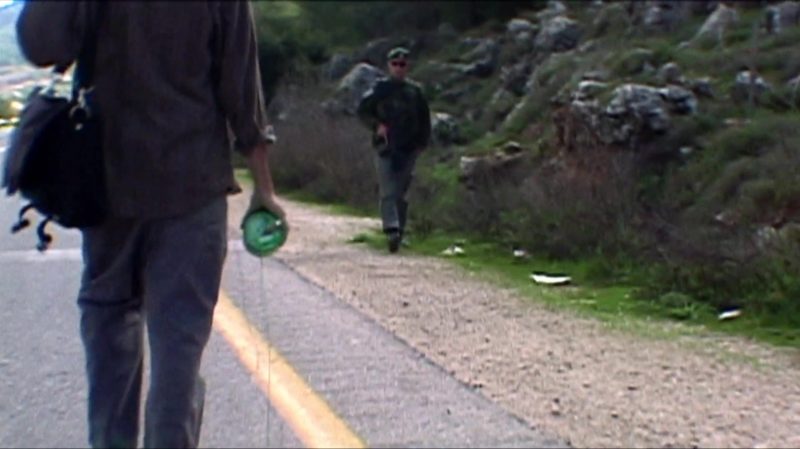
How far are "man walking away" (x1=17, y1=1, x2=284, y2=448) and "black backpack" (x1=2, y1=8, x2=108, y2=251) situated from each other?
0.14 ft

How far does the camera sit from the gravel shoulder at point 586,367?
25.4ft

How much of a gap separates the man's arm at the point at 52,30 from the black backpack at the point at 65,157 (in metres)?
0.08

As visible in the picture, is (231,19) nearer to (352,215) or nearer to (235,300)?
(235,300)

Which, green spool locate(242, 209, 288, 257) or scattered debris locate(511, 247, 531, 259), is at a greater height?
green spool locate(242, 209, 288, 257)

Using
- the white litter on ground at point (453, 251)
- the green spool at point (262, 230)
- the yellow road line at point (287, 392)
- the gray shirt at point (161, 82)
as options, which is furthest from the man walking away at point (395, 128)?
the gray shirt at point (161, 82)

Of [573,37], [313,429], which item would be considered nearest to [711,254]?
[313,429]

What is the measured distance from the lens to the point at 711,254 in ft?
42.7

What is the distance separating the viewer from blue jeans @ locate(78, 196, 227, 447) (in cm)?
603

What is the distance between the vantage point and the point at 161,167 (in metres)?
5.94

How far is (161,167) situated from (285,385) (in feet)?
9.67

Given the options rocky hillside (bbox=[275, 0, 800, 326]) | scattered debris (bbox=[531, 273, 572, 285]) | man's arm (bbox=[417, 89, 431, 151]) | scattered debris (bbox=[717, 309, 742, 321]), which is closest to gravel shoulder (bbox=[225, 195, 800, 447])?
scattered debris (bbox=[531, 273, 572, 285])

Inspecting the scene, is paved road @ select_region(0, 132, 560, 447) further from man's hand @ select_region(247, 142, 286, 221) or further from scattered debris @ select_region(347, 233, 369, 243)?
scattered debris @ select_region(347, 233, 369, 243)

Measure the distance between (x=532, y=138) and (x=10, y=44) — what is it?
17961mm

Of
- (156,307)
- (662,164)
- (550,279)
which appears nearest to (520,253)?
(550,279)
